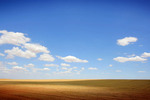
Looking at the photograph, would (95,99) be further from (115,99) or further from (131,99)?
(131,99)

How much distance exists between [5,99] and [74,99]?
5.81 meters

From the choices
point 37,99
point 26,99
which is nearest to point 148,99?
point 37,99

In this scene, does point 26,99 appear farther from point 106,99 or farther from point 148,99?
point 148,99

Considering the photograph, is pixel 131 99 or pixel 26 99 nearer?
pixel 26 99

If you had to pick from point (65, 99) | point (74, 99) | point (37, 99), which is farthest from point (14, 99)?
point (74, 99)

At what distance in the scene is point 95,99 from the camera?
1141cm

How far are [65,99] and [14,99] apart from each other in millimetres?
4318

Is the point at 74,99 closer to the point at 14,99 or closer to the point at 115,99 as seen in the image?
the point at 115,99

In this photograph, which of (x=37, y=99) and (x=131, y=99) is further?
(x=131, y=99)

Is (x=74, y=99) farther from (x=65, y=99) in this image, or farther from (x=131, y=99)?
(x=131, y=99)

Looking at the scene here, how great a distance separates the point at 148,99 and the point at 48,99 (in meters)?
8.93

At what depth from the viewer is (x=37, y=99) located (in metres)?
11.0

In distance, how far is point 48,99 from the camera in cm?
1107

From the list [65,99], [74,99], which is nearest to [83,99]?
[74,99]
